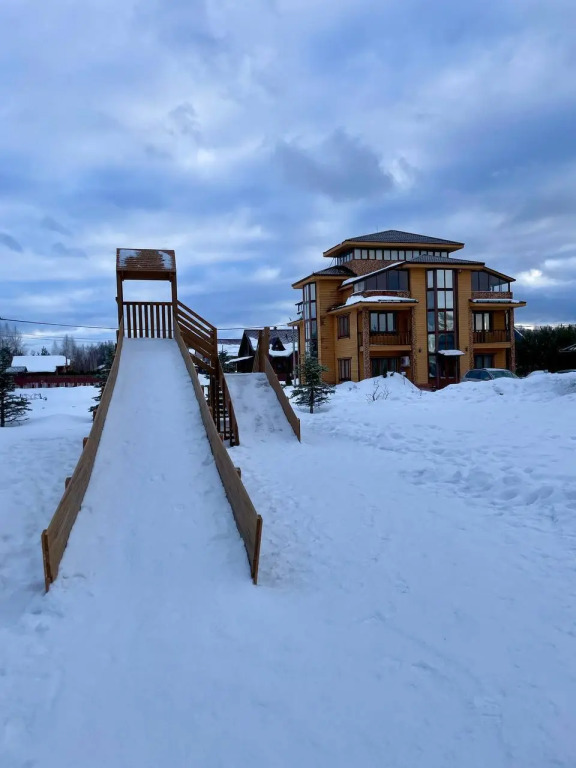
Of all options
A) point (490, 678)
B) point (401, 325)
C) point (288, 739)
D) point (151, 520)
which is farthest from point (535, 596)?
point (401, 325)

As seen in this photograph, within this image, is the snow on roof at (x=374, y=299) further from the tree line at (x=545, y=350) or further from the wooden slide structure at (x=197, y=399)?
the wooden slide structure at (x=197, y=399)

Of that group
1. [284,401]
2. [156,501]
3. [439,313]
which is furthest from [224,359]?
[156,501]

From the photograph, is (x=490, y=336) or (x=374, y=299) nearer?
(x=374, y=299)

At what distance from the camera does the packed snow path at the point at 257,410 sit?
12945 mm

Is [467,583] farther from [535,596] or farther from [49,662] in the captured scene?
[49,662]

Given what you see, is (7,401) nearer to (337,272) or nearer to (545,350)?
(337,272)

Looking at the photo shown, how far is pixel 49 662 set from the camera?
409cm

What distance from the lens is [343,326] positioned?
35.8 m

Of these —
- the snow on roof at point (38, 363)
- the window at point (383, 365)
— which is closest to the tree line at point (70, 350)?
the snow on roof at point (38, 363)

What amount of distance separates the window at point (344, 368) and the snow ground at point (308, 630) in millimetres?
26324

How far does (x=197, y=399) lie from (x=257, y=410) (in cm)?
378

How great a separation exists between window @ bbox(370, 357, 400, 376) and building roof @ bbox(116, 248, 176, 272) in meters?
19.0

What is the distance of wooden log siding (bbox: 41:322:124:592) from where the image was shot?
5137 millimetres

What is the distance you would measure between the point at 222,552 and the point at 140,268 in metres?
12.8
